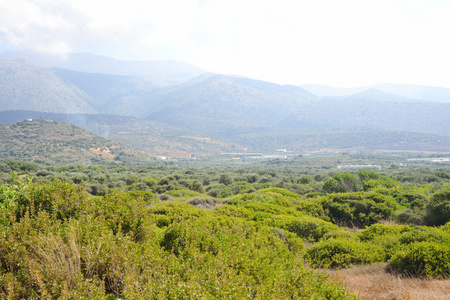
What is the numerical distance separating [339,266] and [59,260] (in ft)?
21.6

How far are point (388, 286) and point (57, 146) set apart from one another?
2989 inches

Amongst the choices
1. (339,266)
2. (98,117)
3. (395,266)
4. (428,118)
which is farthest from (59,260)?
(428,118)

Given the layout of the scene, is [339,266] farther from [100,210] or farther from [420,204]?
[420,204]

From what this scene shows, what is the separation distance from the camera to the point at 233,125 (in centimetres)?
18938

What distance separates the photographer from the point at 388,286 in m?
5.62

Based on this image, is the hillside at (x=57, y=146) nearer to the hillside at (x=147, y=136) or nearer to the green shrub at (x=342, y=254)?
the hillside at (x=147, y=136)

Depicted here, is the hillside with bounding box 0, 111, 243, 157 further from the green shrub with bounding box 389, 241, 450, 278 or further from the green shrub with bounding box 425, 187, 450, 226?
the green shrub with bounding box 389, 241, 450, 278

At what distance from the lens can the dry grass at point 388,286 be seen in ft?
15.8

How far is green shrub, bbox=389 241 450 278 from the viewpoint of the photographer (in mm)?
6254

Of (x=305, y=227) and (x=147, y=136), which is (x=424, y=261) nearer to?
(x=305, y=227)

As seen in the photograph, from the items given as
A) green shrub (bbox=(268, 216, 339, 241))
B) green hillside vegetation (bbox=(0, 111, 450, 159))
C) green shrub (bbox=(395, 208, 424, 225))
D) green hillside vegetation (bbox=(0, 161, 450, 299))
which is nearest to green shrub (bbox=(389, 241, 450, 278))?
green hillside vegetation (bbox=(0, 161, 450, 299))

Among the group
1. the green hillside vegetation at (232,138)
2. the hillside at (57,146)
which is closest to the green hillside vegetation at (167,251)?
the hillside at (57,146)

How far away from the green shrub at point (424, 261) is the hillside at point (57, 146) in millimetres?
61890

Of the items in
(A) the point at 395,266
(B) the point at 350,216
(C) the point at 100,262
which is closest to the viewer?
(C) the point at 100,262
